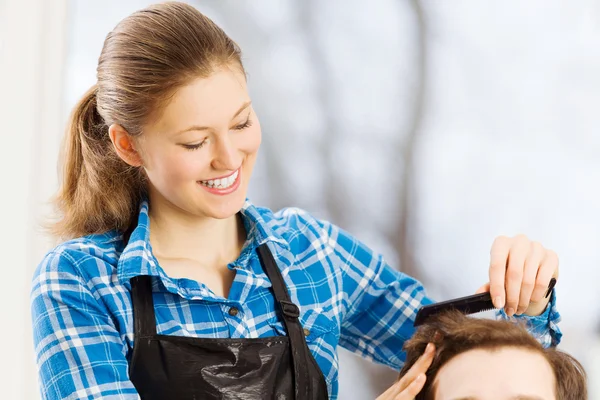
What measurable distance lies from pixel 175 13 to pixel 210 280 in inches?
22.8

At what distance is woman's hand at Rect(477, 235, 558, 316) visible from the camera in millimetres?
1565

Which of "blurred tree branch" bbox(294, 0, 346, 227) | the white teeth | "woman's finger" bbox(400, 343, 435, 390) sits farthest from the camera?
"blurred tree branch" bbox(294, 0, 346, 227)

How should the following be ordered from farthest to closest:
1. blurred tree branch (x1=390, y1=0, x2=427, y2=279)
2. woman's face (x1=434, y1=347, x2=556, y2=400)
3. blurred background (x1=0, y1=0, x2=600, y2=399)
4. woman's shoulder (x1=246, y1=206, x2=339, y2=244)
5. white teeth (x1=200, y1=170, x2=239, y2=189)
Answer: blurred tree branch (x1=390, y1=0, x2=427, y2=279) → blurred background (x1=0, y1=0, x2=600, y2=399) → woman's shoulder (x1=246, y1=206, x2=339, y2=244) → white teeth (x1=200, y1=170, x2=239, y2=189) → woman's face (x1=434, y1=347, x2=556, y2=400)

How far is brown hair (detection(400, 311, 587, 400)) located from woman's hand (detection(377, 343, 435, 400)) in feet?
0.05

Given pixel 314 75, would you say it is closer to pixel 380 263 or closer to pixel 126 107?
pixel 380 263

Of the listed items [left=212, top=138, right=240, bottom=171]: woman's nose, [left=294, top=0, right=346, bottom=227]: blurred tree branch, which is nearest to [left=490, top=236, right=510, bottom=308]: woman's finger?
[left=212, top=138, right=240, bottom=171]: woman's nose

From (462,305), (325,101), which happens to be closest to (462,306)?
(462,305)

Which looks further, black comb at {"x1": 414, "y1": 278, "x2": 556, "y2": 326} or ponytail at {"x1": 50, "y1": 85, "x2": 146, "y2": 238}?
ponytail at {"x1": 50, "y1": 85, "x2": 146, "y2": 238}

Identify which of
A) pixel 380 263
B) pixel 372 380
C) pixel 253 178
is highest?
pixel 253 178

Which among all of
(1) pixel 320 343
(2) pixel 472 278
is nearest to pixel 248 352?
(1) pixel 320 343

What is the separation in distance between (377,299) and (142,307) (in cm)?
60

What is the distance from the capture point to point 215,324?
1646 mm

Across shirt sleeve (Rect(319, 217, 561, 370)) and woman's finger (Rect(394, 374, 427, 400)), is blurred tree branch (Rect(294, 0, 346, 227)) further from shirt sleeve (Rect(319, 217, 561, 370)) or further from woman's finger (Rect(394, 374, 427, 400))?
woman's finger (Rect(394, 374, 427, 400))

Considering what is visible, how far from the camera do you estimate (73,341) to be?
1520mm
